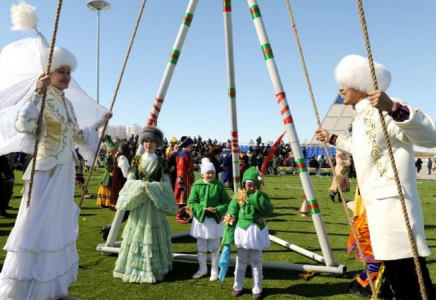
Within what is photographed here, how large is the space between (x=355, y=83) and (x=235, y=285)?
7.85ft

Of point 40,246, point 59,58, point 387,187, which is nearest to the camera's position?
point 387,187

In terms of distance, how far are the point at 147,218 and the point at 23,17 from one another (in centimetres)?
244

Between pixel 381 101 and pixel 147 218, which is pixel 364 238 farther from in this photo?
pixel 381 101

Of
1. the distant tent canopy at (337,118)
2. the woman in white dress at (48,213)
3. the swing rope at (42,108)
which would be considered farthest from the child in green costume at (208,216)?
the distant tent canopy at (337,118)

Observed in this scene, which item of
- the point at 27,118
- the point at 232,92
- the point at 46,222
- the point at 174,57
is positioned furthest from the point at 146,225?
the point at 232,92

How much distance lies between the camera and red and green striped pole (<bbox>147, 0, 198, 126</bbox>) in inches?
185

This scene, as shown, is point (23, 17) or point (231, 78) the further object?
point (231, 78)

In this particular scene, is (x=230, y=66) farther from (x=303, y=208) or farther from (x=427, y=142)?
(x=303, y=208)

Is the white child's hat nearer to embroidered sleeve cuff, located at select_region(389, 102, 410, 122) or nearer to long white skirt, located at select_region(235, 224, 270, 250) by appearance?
long white skirt, located at select_region(235, 224, 270, 250)

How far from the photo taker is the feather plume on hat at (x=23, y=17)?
10.8 feet

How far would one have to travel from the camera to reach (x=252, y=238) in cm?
377

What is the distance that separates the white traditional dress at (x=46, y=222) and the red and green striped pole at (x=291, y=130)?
235cm

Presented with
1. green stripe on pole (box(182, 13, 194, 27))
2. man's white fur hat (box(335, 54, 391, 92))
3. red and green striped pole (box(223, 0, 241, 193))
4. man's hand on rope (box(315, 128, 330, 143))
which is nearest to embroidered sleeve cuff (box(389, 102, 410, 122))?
man's white fur hat (box(335, 54, 391, 92))

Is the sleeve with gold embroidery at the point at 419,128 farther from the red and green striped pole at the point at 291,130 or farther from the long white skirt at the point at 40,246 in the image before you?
the long white skirt at the point at 40,246
